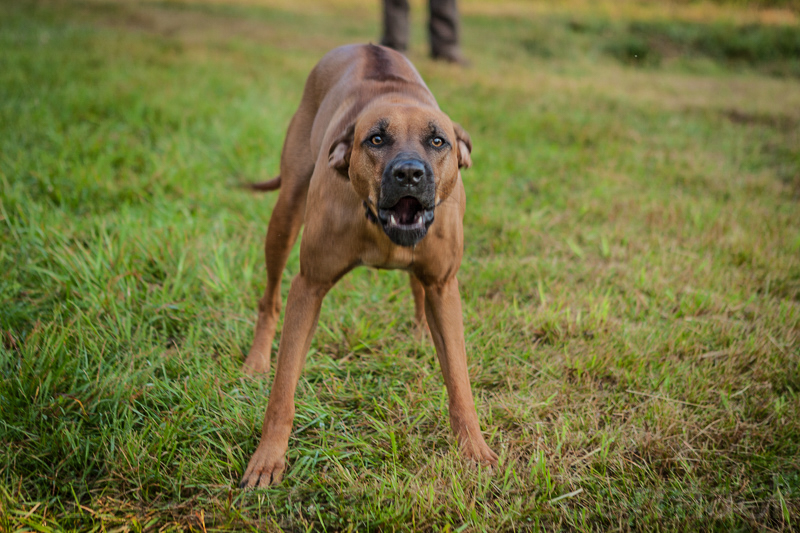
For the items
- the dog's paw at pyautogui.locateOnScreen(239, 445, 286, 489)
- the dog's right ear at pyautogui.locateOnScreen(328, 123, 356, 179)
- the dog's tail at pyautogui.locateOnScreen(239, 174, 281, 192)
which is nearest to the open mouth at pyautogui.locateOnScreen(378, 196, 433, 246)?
the dog's right ear at pyautogui.locateOnScreen(328, 123, 356, 179)

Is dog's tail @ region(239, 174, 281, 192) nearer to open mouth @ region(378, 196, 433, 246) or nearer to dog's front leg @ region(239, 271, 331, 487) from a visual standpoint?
dog's front leg @ region(239, 271, 331, 487)

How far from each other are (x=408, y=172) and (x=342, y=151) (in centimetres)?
39

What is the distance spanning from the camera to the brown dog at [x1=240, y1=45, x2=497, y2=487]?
207 centimetres

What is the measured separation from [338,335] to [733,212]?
10.9 ft

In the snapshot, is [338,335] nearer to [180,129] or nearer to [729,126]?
[180,129]

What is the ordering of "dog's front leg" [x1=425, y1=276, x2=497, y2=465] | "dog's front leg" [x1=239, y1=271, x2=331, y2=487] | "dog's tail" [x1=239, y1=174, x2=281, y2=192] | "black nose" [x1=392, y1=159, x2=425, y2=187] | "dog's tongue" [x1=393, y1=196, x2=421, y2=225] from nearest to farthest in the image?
"black nose" [x1=392, y1=159, x2=425, y2=187], "dog's tongue" [x1=393, y1=196, x2=421, y2=225], "dog's front leg" [x1=239, y1=271, x2=331, y2=487], "dog's front leg" [x1=425, y1=276, x2=497, y2=465], "dog's tail" [x1=239, y1=174, x2=281, y2=192]

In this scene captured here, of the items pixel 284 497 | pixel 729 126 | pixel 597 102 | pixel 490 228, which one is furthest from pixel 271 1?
pixel 284 497

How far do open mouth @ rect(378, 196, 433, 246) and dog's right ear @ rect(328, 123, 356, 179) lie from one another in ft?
0.93

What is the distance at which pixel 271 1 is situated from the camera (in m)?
15.8

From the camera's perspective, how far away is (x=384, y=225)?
2.08m

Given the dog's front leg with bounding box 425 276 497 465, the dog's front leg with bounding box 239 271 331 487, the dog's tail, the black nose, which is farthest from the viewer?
the dog's tail

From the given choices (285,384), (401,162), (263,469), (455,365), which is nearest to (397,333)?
(455,365)

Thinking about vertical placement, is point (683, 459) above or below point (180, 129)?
below

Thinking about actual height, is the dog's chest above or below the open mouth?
below
